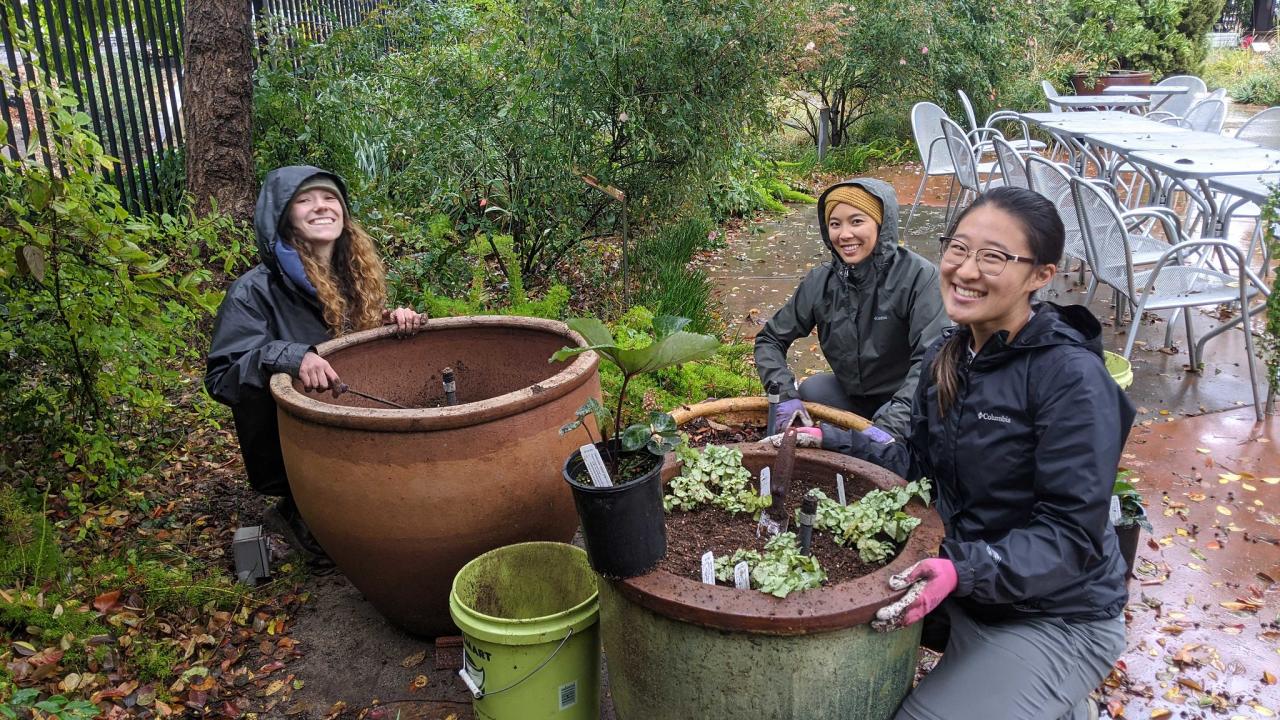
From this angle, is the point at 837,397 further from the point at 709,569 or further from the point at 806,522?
the point at 709,569

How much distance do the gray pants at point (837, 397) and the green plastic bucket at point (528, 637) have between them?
1.49 meters

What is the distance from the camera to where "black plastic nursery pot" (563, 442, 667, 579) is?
1.89 meters

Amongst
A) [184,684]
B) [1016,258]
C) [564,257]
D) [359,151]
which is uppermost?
[359,151]

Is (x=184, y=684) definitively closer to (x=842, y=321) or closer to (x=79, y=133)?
(x=79, y=133)

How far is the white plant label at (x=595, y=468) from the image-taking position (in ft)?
6.37

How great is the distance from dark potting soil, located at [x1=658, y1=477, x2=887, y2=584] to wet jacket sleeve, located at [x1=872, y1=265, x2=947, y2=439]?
51 centimetres

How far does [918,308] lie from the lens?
123 inches

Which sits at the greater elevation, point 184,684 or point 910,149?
point 910,149

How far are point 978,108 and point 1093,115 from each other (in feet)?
12.8

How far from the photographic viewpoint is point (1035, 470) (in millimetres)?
2033

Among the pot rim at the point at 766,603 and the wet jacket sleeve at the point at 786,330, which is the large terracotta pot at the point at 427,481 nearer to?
the pot rim at the point at 766,603

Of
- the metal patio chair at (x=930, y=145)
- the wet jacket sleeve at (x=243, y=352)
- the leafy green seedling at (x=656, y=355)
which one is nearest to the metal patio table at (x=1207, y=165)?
the metal patio chair at (x=930, y=145)

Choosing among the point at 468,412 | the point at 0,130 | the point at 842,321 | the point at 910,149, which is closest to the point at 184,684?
the point at 468,412

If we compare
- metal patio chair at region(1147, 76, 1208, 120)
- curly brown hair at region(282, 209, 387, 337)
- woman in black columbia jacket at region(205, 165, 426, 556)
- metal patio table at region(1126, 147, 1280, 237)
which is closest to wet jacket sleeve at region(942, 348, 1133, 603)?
woman in black columbia jacket at region(205, 165, 426, 556)
